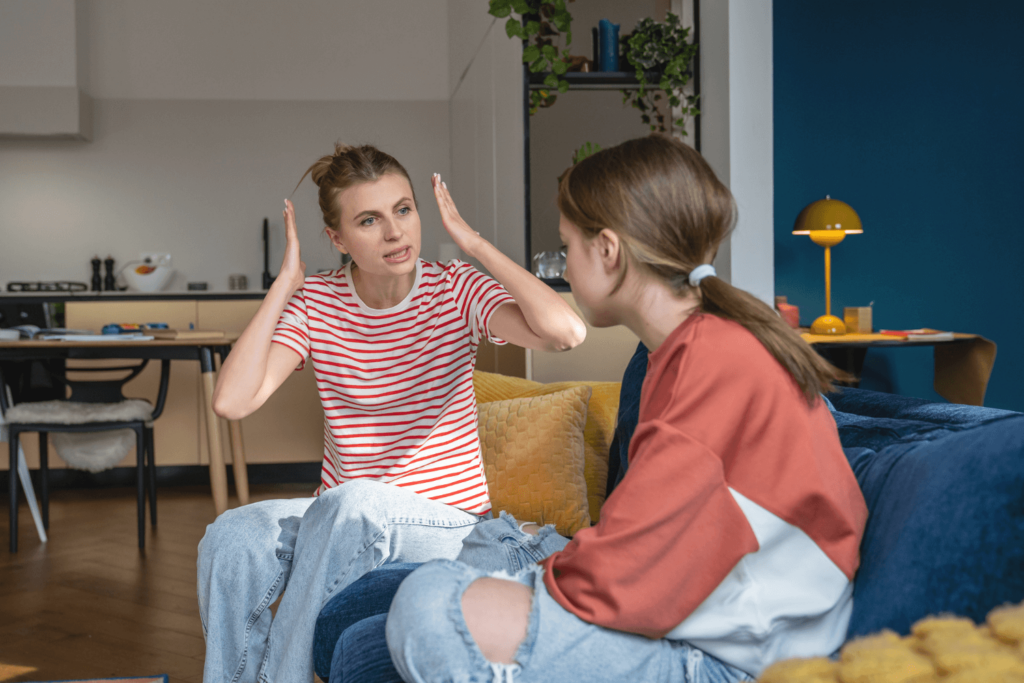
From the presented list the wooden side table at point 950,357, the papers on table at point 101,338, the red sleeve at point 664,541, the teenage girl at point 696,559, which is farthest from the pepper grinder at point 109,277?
the red sleeve at point 664,541

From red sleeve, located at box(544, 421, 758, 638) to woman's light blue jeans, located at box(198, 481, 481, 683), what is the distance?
0.56 metres

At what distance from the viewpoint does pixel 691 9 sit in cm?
313

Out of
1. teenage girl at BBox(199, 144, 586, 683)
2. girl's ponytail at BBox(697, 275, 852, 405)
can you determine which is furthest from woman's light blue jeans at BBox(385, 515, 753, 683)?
teenage girl at BBox(199, 144, 586, 683)

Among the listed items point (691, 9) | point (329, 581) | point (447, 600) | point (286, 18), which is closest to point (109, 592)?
point (329, 581)

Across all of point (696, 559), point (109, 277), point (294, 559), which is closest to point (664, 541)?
point (696, 559)

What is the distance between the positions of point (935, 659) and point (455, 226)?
3.84 ft

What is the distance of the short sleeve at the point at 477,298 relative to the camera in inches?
61.7

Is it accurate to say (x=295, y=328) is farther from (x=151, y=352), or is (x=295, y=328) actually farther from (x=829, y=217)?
(x=829, y=217)

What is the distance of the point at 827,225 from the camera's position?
11.4 ft

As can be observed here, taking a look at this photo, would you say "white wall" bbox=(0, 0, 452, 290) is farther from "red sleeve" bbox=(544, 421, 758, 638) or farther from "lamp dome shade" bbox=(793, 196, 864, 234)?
"red sleeve" bbox=(544, 421, 758, 638)

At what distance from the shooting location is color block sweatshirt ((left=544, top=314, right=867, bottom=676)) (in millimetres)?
819

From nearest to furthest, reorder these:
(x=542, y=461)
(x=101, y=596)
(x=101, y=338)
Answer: (x=542, y=461) → (x=101, y=596) → (x=101, y=338)

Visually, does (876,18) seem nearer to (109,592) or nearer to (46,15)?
(109,592)

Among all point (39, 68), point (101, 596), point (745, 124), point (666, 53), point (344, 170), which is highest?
point (39, 68)
